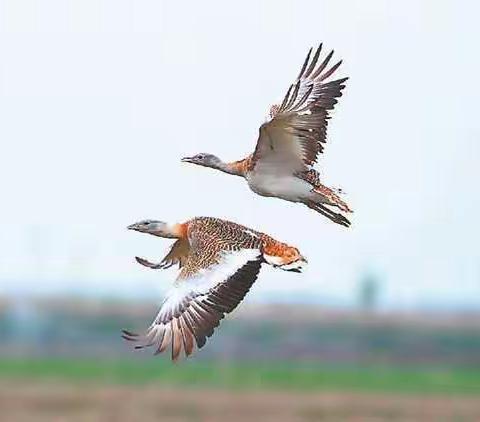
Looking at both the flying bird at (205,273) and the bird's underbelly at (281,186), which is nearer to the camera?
the flying bird at (205,273)

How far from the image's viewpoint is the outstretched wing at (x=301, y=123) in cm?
838

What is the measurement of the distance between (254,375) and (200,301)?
51.2 meters

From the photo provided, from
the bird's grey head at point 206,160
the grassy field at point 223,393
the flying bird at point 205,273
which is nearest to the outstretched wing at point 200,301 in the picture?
the flying bird at point 205,273

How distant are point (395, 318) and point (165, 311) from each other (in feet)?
217

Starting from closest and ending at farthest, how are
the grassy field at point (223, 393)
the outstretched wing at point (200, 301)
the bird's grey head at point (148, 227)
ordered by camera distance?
the outstretched wing at point (200, 301) → the bird's grey head at point (148, 227) → the grassy field at point (223, 393)

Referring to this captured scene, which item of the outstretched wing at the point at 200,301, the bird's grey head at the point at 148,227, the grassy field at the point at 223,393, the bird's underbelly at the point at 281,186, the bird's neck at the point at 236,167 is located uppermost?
the grassy field at the point at 223,393

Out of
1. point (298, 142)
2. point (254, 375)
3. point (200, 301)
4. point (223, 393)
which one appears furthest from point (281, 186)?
point (254, 375)

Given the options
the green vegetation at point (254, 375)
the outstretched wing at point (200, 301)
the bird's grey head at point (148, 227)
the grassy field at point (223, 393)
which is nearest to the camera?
the outstretched wing at point (200, 301)

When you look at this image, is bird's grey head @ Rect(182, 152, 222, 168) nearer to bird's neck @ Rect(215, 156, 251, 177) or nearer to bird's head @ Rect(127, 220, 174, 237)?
bird's neck @ Rect(215, 156, 251, 177)

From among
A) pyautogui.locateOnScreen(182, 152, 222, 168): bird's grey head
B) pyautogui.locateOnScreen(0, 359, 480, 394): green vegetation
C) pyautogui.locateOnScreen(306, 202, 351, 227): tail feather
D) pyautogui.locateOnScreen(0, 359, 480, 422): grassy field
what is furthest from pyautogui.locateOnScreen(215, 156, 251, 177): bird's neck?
pyautogui.locateOnScreen(0, 359, 480, 394): green vegetation

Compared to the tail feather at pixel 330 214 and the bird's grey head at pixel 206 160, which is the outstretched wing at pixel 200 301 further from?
the bird's grey head at pixel 206 160

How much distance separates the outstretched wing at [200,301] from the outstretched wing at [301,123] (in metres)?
0.75

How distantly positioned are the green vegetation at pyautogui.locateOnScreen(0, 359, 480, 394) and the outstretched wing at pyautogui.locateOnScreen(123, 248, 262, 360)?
41460mm

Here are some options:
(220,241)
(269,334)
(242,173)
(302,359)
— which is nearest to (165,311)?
(220,241)
